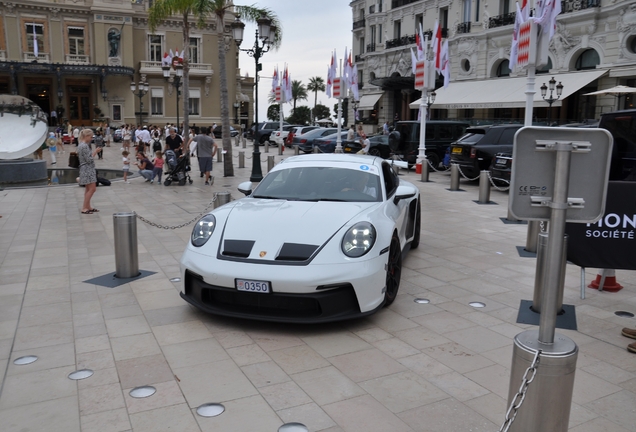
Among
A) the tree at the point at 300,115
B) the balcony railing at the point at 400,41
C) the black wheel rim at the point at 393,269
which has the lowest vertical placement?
the black wheel rim at the point at 393,269

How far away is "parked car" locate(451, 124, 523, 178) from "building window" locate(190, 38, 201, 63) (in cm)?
4323

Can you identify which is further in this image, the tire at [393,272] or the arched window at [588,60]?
the arched window at [588,60]

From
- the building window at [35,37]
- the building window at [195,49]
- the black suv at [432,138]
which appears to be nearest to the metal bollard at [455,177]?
the black suv at [432,138]

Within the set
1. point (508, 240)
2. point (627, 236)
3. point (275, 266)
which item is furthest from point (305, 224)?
point (508, 240)

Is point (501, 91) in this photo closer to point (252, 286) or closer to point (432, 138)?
point (432, 138)

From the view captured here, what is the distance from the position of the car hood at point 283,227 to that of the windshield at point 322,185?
0.28m

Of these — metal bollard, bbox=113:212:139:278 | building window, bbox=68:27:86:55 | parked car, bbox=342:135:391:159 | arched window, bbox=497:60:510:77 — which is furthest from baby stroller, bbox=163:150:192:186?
building window, bbox=68:27:86:55

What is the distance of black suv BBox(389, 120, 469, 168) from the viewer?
2127 centimetres

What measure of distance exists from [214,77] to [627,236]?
53.9 m

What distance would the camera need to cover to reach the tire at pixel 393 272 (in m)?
5.61

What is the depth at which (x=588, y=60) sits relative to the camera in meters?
30.9

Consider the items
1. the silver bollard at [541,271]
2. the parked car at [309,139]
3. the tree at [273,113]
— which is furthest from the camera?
the tree at [273,113]

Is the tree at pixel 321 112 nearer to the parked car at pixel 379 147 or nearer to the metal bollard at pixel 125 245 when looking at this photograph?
the parked car at pixel 379 147

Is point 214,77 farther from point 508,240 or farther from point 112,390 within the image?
point 112,390
